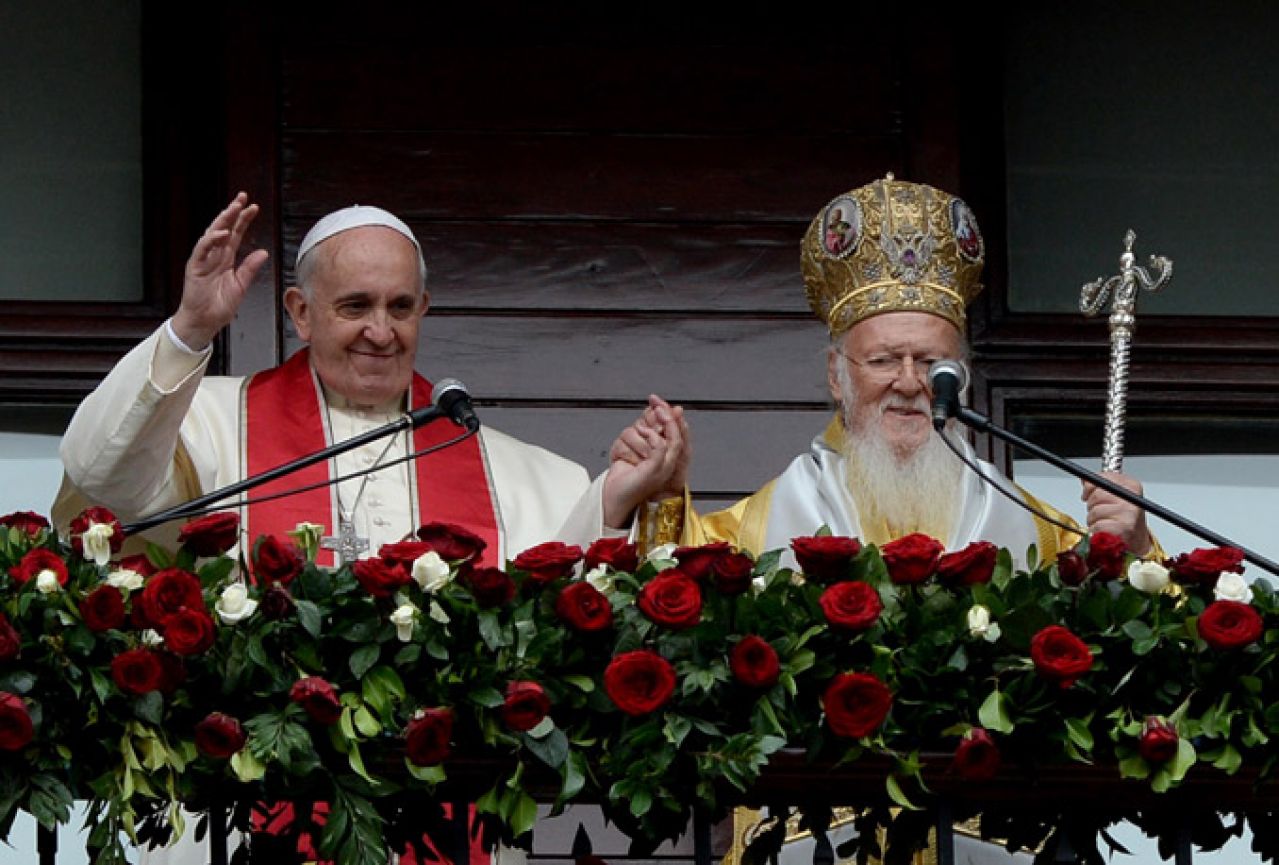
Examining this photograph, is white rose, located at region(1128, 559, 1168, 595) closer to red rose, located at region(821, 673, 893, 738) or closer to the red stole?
red rose, located at region(821, 673, 893, 738)

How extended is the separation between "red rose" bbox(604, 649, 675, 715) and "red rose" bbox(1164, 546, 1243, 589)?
930 mm

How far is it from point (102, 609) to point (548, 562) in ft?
2.45

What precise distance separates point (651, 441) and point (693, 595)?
0.91 m

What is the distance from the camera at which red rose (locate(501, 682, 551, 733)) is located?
19.9 ft

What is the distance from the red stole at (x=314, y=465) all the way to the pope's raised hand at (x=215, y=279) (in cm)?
57

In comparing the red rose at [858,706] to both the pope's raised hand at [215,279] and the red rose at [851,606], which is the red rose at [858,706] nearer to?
the red rose at [851,606]

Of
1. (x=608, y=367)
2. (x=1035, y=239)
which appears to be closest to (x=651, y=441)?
(x=608, y=367)

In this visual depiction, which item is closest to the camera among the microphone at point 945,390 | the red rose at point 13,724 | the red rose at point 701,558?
the red rose at point 13,724

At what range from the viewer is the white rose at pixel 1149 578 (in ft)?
20.7

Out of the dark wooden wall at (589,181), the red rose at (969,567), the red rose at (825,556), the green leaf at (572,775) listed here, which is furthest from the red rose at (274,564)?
the dark wooden wall at (589,181)

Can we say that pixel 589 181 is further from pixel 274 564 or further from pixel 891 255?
pixel 274 564

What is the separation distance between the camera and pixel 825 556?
20.7 ft

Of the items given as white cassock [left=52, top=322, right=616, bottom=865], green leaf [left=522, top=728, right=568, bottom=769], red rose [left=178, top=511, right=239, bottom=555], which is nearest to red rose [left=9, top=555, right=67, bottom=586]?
red rose [left=178, top=511, right=239, bottom=555]

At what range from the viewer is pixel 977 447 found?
880 cm
